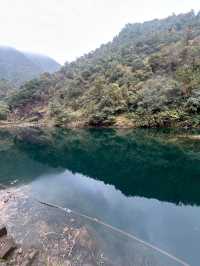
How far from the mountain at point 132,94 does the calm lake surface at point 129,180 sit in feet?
24.3

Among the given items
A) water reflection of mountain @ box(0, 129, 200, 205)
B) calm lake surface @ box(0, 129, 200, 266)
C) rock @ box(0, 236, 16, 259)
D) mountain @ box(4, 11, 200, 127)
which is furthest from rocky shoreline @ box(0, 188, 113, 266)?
mountain @ box(4, 11, 200, 127)

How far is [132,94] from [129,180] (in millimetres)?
32924

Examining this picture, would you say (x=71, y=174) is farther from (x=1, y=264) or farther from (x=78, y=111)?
(x=78, y=111)

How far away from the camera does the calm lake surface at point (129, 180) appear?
38.1 feet

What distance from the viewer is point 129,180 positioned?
1798cm

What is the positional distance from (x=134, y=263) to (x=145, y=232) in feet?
8.35

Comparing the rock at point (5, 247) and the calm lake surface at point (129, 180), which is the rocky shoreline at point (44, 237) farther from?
the calm lake surface at point (129, 180)

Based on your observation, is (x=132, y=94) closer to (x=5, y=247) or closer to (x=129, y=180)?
(x=129, y=180)

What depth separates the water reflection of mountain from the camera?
641 inches

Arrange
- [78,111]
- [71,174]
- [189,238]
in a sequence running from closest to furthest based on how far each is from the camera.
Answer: [189,238] < [71,174] < [78,111]

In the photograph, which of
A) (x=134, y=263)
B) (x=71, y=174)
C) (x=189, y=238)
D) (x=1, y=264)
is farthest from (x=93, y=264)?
(x=71, y=174)

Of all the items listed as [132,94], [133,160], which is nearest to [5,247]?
[133,160]

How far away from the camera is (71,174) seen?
2089 centimetres

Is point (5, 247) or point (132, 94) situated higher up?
point (132, 94)
